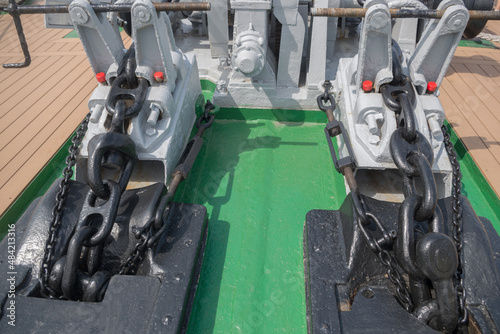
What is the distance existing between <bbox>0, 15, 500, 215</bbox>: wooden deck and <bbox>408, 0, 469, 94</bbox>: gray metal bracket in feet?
2.67

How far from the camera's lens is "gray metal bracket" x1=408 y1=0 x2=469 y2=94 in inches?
85.0

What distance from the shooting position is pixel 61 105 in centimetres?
332

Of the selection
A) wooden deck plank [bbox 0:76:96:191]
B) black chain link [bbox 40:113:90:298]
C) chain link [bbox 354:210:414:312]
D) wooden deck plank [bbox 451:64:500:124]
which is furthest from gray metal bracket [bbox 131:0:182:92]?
wooden deck plank [bbox 451:64:500:124]

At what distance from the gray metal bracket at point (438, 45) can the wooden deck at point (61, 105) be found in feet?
2.67

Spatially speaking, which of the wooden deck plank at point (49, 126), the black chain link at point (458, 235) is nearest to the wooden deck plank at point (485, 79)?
the black chain link at point (458, 235)

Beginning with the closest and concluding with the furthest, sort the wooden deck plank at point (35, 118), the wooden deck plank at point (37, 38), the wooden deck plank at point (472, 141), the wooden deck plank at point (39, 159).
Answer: the wooden deck plank at point (39, 159), the wooden deck plank at point (472, 141), the wooden deck plank at point (35, 118), the wooden deck plank at point (37, 38)

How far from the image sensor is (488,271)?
1.53 m

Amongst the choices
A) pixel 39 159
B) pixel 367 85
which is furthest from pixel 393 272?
pixel 39 159

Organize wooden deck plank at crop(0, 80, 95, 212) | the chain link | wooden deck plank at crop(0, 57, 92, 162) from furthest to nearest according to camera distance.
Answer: wooden deck plank at crop(0, 57, 92, 162)
wooden deck plank at crop(0, 80, 95, 212)
the chain link

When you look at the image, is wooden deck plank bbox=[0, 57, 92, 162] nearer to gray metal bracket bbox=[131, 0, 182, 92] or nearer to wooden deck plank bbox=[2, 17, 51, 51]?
gray metal bracket bbox=[131, 0, 182, 92]

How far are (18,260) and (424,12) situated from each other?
2.69 metres

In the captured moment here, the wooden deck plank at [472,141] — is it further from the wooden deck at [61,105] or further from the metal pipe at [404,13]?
the metal pipe at [404,13]

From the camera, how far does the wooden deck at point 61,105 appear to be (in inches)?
104

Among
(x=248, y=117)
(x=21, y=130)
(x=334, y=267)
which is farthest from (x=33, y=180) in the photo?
(x=334, y=267)
